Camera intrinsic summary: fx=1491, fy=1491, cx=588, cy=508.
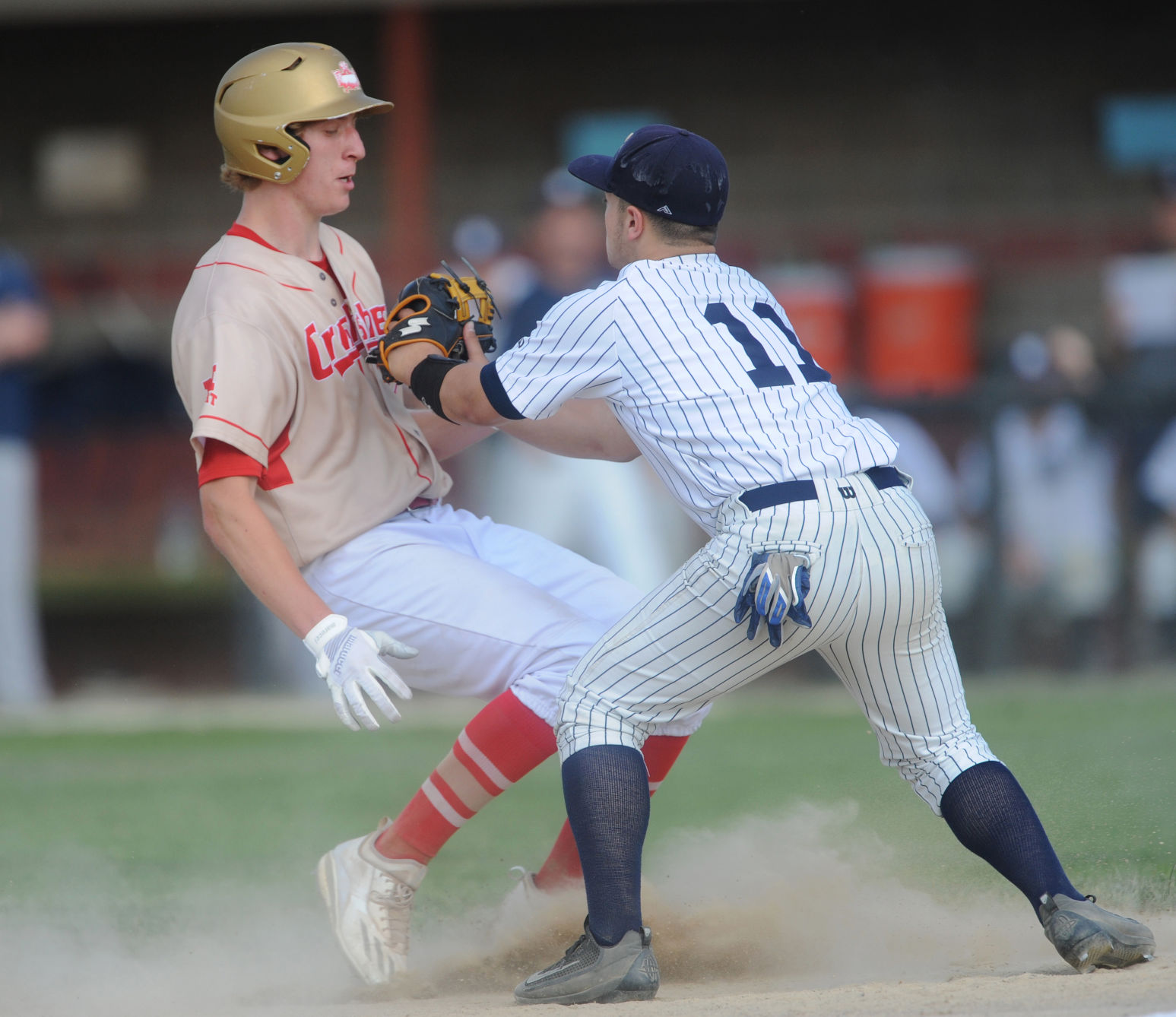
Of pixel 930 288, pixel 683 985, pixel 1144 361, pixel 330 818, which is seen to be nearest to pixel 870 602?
pixel 683 985

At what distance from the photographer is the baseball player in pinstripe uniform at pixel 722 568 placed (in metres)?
3.07

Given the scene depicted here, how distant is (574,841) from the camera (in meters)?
3.66

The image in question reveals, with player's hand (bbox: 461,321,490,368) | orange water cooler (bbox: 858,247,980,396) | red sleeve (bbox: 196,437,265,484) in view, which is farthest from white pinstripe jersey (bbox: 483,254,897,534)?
orange water cooler (bbox: 858,247,980,396)

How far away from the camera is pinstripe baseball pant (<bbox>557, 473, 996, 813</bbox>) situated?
10.1 feet

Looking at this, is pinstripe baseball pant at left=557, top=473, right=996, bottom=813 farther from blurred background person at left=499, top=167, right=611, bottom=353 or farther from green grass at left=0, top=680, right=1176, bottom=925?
blurred background person at left=499, top=167, right=611, bottom=353

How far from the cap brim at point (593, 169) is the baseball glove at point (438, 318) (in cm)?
39

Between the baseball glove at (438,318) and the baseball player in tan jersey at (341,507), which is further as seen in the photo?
the baseball glove at (438,318)

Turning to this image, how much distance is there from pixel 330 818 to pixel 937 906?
2425mm

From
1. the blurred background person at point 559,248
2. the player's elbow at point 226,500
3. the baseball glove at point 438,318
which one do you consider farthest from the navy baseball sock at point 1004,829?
→ the blurred background person at point 559,248

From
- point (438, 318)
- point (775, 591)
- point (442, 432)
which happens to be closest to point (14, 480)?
point (442, 432)

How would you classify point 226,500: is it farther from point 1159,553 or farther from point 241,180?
point 1159,553

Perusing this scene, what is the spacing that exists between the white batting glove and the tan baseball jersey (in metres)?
0.35

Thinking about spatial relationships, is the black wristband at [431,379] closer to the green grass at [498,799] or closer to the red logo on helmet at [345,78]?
the red logo on helmet at [345,78]

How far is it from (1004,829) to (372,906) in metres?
1.52
